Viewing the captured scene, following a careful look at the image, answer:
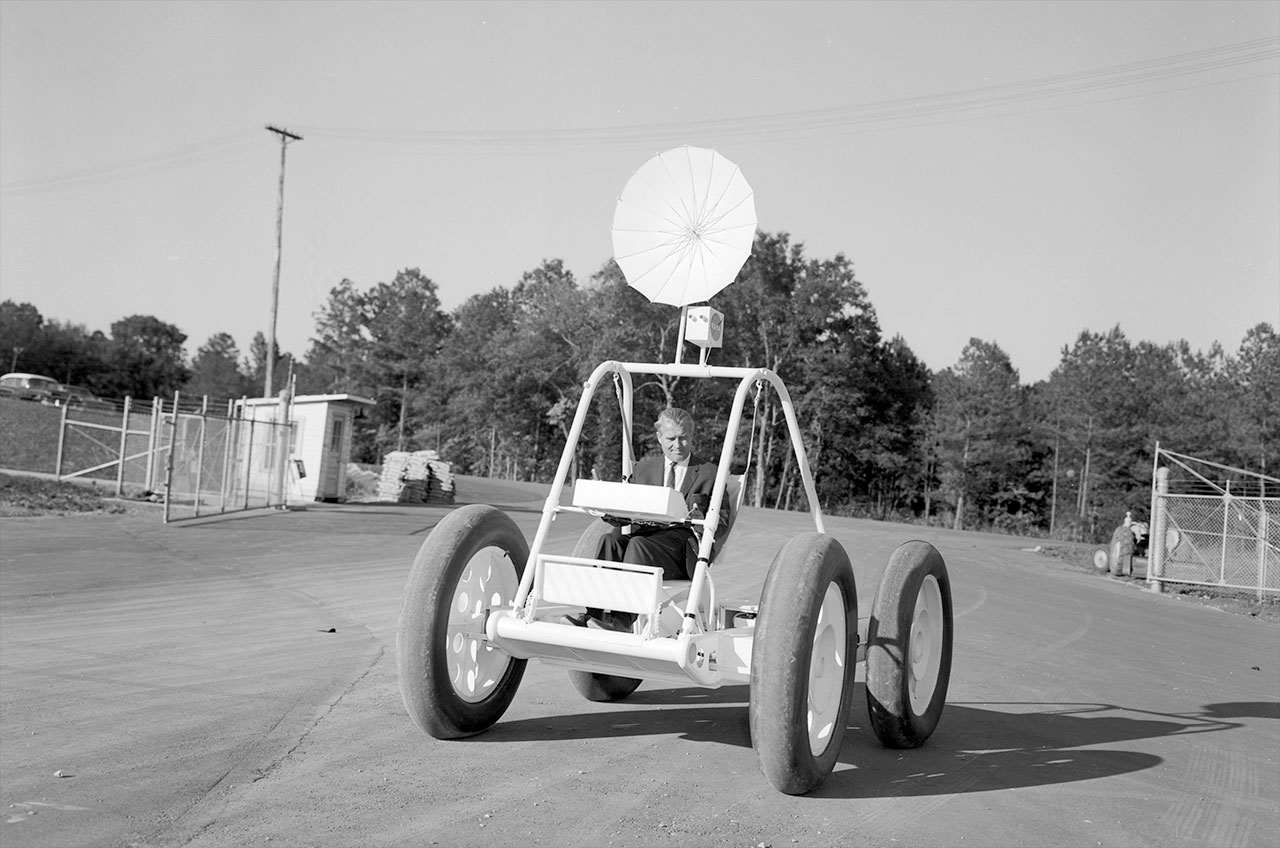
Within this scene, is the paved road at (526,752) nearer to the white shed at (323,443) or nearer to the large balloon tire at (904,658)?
the large balloon tire at (904,658)

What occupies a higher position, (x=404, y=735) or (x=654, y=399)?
(x=654, y=399)

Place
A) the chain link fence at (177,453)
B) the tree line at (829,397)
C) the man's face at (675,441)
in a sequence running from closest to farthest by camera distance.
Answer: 1. the man's face at (675,441)
2. the chain link fence at (177,453)
3. the tree line at (829,397)

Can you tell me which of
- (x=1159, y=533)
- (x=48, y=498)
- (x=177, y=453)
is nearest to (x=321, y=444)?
(x=177, y=453)

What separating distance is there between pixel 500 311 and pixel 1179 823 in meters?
99.9

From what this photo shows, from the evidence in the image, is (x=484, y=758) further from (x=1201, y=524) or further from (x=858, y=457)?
(x=858, y=457)

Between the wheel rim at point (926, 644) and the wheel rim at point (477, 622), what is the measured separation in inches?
104

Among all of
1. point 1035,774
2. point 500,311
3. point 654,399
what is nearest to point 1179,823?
point 1035,774

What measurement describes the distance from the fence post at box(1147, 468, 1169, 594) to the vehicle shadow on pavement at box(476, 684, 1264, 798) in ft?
57.9

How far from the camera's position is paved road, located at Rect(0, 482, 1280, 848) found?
4730mm

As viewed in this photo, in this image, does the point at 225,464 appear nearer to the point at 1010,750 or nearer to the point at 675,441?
the point at 675,441

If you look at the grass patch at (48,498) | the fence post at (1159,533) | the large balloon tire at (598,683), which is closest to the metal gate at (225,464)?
the grass patch at (48,498)

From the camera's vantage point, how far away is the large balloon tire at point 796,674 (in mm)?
4988

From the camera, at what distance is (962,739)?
6973mm

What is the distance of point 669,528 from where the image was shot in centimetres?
652
